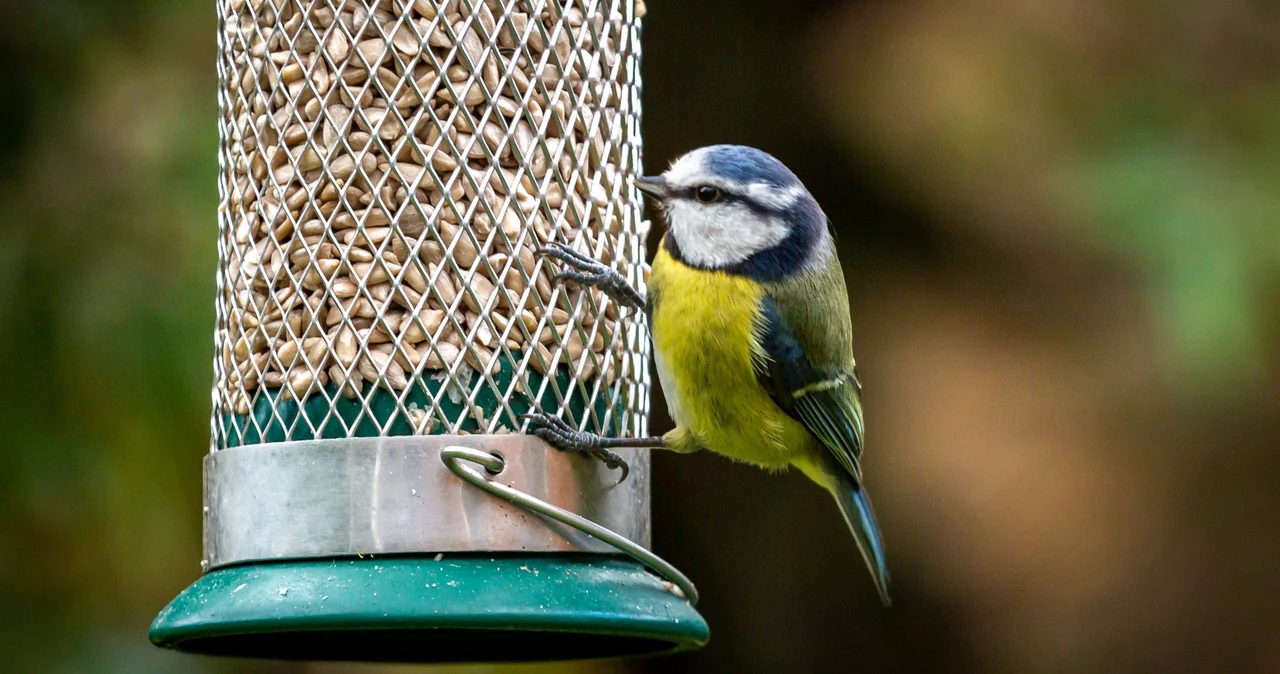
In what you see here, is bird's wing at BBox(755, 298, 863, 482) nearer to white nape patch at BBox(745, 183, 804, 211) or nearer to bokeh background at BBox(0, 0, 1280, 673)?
white nape patch at BBox(745, 183, 804, 211)

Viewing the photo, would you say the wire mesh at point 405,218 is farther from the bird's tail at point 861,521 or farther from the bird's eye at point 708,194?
the bird's tail at point 861,521

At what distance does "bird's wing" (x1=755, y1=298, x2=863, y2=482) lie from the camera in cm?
303

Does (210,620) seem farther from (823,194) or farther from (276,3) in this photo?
(823,194)

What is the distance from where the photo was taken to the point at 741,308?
2994 millimetres

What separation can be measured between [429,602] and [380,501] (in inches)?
9.6

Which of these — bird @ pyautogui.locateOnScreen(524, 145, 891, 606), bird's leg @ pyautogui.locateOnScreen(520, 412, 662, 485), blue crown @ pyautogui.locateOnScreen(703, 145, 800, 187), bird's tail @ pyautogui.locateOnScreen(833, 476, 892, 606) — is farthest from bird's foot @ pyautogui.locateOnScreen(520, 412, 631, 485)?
bird's tail @ pyautogui.locateOnScreen(833, 476, 892, 606)

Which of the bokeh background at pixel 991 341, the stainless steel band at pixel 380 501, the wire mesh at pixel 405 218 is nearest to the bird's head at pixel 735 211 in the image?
the wire mesh at pixel 405 218

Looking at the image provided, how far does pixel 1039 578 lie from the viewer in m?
5.06

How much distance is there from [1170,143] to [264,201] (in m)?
2.71

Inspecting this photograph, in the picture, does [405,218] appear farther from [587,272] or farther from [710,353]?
[710,353]

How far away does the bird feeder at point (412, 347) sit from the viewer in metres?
2.46

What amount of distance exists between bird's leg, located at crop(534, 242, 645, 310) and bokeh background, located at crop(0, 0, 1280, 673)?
1625 millimetres

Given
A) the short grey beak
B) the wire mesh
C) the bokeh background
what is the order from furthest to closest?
1. the bokeh background
2. the short grey beak
3. the wire mesh

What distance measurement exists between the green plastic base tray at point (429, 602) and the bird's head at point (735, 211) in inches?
26.8
